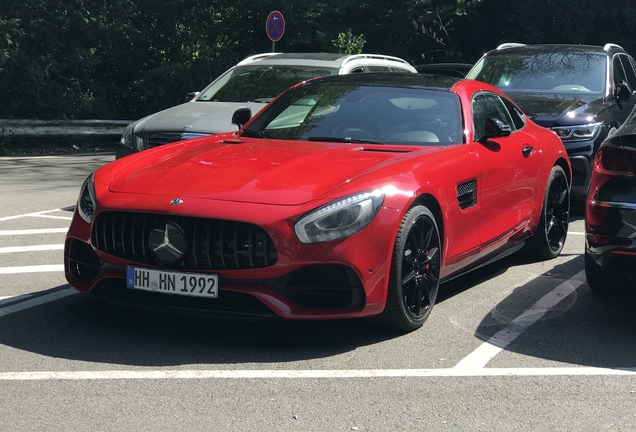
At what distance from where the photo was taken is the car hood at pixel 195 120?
1020cm

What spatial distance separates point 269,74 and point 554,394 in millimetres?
7941

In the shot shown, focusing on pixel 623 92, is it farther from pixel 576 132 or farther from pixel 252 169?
pixel 252 169

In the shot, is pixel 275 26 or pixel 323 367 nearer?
pixel 323 367

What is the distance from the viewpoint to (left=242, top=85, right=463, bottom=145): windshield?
6617 mm

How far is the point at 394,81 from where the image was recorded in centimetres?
717

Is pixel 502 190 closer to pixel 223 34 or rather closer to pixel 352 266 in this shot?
pixel 352 266

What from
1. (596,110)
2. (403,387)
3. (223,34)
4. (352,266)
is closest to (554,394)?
(403,387)

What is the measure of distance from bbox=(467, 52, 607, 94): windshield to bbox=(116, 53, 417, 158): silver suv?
160 cm

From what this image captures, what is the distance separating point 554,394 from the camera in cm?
471

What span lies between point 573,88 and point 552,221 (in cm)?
383

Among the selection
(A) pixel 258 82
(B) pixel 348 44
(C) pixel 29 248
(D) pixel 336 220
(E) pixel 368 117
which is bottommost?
(B) pixel 348 44

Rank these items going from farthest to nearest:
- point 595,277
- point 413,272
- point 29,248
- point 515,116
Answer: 1. point 29,248
2. point 515,116
3. point 595,277
4. point 413,272

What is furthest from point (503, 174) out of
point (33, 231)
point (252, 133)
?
point (33, 231)

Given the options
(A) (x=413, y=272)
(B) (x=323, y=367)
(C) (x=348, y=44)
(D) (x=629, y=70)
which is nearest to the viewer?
(B) (x=323, y=367)
